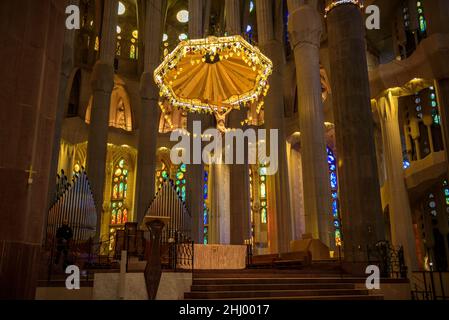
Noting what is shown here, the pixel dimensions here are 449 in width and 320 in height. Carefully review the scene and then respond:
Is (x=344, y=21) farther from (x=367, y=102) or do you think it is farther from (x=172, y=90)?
(x=172, y=90)

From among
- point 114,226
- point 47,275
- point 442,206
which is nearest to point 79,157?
point 114,226

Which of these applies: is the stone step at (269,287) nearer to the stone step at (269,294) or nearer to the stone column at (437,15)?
the stone step at (269,294)

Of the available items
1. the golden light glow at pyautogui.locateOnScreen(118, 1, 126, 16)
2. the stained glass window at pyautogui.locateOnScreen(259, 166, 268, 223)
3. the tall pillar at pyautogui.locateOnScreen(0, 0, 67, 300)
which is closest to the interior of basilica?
the tall pillar at pyautogui.locateOnScreen(0, 0, 67, 300)

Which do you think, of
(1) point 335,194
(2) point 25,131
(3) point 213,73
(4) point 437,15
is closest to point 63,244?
(2) point 25,131

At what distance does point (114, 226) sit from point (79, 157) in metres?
4.34

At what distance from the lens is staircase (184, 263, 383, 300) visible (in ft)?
22.0

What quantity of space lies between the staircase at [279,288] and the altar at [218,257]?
1.72 meters

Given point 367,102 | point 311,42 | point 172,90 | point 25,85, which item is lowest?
point 25,85

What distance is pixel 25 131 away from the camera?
427cm

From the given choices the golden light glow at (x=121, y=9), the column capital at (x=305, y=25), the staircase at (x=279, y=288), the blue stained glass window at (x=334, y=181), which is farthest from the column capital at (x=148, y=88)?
the staircase at (x=279, y=288)

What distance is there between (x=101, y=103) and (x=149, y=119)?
2.11 m

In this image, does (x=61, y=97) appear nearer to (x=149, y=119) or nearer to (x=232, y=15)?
(x=149, y=119)

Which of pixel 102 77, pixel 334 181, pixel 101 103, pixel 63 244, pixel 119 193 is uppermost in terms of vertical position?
pixel 102 77

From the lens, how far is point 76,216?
45.9ft
